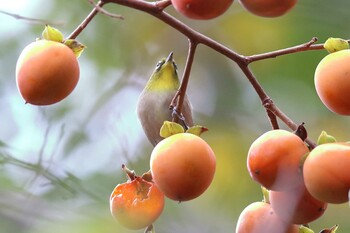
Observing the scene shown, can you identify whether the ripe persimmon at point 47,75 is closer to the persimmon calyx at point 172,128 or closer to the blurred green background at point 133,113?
the persimmon calyx at point 172,128

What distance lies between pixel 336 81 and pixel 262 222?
9.0 inches

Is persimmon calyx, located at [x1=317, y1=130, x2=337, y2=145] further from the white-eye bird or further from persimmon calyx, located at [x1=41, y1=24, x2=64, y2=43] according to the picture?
the white-eye bird

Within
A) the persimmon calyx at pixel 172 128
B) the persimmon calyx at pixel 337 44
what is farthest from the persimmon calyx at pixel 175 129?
the persimmon calyx at pixel 337 44

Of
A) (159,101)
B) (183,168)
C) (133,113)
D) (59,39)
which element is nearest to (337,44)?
(183,168)

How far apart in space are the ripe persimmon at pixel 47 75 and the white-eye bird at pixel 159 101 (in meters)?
0.57

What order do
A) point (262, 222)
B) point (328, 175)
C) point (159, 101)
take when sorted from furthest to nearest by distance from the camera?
point (159, 101) → point (262, 222) → point (328, 175)

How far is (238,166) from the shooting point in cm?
228

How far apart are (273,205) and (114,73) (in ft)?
5.22

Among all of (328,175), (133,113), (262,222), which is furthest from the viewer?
(133,113)

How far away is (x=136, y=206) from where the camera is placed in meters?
1.16

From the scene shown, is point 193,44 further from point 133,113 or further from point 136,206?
point 133,113

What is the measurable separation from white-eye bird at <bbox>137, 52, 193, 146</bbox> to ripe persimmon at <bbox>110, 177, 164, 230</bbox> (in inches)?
16.6

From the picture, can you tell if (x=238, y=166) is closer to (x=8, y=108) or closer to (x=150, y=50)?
(x=150, y=50)

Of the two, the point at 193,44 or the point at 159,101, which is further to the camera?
the point at 159,101
